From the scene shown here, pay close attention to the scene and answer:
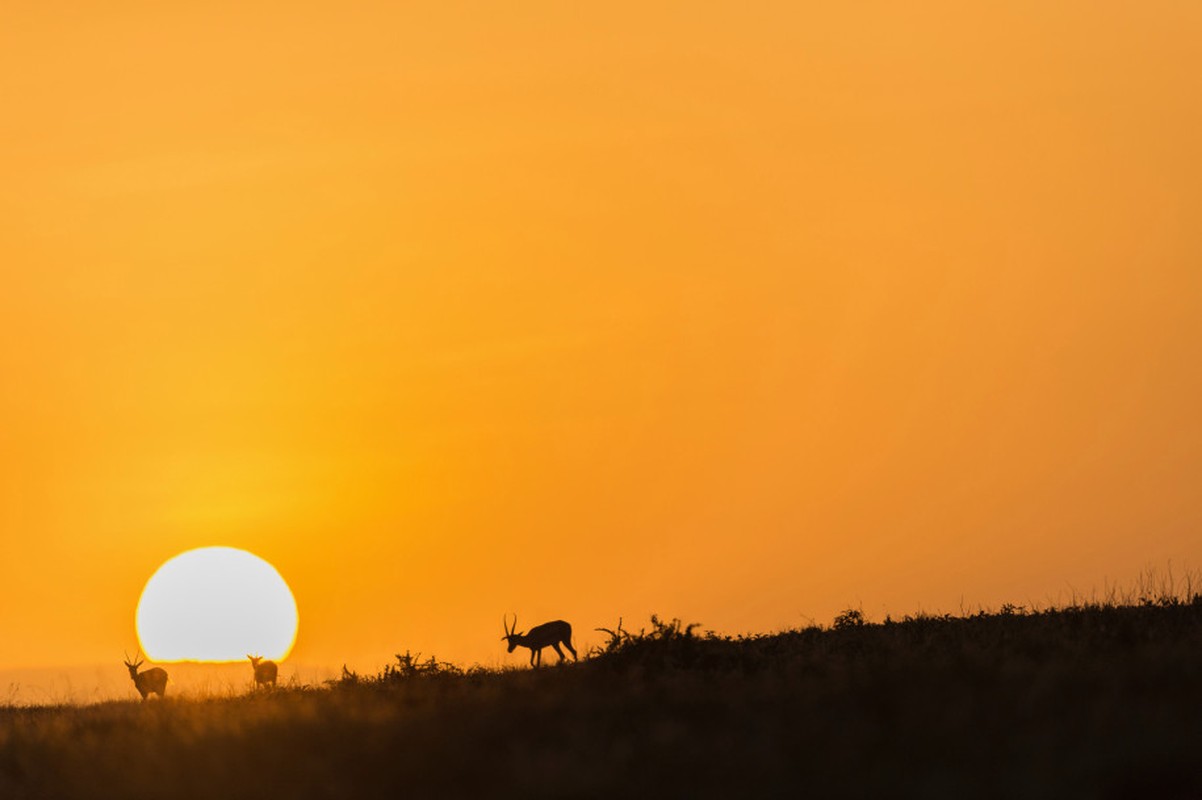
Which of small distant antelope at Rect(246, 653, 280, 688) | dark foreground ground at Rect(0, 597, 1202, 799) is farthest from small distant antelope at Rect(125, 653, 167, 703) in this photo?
dark foreground ground at Rect(0, 597, 1202, 799)

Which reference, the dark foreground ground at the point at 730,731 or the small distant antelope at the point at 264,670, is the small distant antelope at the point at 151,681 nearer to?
the small distant antelope at the point at 264,670

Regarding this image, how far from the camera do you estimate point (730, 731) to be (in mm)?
22156

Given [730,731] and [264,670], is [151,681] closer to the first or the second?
[264,670]

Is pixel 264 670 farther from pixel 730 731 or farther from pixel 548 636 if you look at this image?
pixel 730 731

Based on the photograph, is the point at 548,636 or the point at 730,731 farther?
the point at 548,636

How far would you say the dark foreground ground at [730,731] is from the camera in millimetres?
20031

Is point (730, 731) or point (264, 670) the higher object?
point (264, 670)

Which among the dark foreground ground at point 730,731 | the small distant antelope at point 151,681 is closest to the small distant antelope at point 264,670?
the small distant antelope at point 151,681

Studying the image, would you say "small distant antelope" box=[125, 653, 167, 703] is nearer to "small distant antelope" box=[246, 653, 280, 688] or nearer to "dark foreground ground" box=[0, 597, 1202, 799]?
"small distant antelope" box=[246, 653, 280, 688]

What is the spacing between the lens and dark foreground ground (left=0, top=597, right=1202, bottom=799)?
65.7ft

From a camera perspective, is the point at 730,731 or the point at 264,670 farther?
the point at 264,670

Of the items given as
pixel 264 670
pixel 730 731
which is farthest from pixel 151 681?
pixel 730 731

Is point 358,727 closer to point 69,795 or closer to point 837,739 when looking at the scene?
point 69,795

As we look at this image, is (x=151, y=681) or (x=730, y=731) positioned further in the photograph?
(x=151, y=681)
